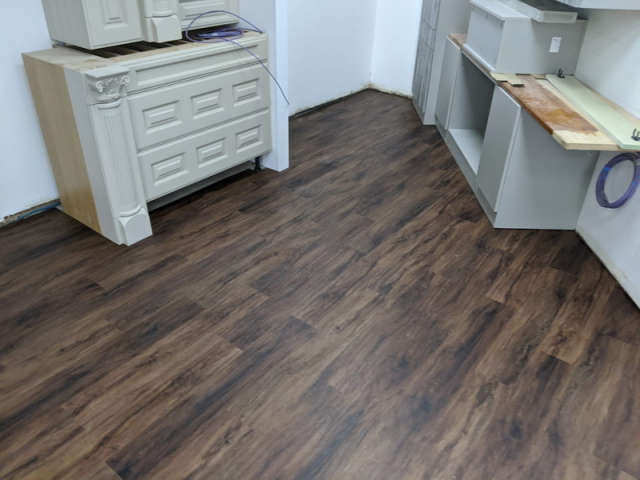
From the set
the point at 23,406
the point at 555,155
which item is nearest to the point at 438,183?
the point at 555,155

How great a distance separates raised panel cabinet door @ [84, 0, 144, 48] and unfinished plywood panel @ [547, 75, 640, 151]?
2.12 meters

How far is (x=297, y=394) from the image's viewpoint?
5.71 ft

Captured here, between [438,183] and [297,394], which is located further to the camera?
[438,183]

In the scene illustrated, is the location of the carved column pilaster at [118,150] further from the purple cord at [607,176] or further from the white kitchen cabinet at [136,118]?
the purple cord at [607,176]

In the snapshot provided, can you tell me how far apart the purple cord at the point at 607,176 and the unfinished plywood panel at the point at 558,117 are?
24cm

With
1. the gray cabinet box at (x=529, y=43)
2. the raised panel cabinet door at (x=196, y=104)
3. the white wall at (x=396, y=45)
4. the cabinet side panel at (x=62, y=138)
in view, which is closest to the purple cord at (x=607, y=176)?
the gray cabinet box at (x=529, y=43)

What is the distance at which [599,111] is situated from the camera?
87.8 inches

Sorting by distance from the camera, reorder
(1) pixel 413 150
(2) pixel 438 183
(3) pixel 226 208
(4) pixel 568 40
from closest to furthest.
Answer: (4) pixel 568 40, (3) pixel 226 208, (2) pixel 438 183, (1) pixel 413 150

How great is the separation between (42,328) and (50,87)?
1116 millimetres

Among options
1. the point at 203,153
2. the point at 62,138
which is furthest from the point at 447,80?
the point at 62,138

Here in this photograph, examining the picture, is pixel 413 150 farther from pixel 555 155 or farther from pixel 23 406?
pixel 23 406

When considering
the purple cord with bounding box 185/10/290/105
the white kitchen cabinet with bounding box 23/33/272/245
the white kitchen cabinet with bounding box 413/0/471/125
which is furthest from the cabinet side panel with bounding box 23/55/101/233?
the white kitchen cabinet with bounding box 413/0/471/125

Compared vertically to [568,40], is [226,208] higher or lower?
lower

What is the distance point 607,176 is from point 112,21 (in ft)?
8.02
